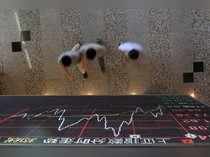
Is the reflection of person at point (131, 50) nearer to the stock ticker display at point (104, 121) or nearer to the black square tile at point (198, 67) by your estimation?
the stock ticker display at point (104, 121)

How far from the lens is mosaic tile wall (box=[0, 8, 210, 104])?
211 centimetres

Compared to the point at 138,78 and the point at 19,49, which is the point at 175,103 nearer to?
the point at 138,78

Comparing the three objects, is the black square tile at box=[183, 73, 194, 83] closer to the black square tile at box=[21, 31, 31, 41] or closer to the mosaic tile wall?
the mosaic tile wall

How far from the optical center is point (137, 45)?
1980mm

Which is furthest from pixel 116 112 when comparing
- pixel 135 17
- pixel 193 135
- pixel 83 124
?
pixel 135 17

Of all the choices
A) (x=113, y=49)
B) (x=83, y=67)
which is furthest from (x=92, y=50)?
(x=113, y=49)

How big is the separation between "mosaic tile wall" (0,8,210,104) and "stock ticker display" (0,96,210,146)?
21cm

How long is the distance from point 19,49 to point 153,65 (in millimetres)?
821

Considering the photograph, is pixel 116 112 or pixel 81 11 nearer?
pixel 116 112

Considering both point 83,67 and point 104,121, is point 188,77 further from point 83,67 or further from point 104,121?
point 104,121

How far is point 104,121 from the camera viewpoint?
1334 mm

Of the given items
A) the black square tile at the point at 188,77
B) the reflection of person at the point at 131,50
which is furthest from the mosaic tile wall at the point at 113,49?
the reflection of person at the point at 131,50

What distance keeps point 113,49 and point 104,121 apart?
2.82ft

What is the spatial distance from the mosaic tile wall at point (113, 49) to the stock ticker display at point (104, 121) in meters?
0.21
